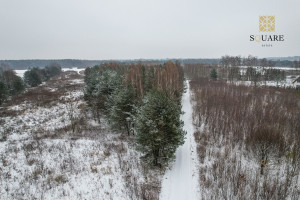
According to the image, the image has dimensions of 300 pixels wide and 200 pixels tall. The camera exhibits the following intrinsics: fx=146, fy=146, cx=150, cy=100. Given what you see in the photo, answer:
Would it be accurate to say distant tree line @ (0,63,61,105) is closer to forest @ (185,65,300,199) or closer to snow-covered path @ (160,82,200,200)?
snow-covered path @ (160,82,200,200)

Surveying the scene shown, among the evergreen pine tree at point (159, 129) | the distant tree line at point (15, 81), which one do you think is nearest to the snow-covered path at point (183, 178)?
the evergreen pine tree at point (159, 129)

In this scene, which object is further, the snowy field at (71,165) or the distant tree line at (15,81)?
the distant tree line at (15,81)

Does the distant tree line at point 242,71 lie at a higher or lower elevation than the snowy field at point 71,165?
higher

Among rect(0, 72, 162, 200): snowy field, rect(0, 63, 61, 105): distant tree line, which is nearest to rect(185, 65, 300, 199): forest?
rect(0, 72, 162, 200): snowy field

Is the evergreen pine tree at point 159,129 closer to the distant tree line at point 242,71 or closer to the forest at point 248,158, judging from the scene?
the forest at point 248,158

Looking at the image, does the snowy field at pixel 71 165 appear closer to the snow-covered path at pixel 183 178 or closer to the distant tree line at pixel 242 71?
the snow-covered path at pixel 183 178

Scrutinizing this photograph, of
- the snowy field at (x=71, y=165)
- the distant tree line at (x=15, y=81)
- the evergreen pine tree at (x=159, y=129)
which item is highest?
the distant tree line at (x=15, y=81)

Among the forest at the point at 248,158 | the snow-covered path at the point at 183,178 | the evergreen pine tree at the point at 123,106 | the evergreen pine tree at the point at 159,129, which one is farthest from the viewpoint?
the evergreen pine tree at the point at 123,106

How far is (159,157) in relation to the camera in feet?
37.2

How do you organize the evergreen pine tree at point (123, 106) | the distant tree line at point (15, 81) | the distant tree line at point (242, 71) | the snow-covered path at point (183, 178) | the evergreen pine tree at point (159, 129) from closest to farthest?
1. the snow-covered path at point (183, 178)
2. the evergreen pine tree at point (159, 129)
3. the evergreen pine tree at point (123, 106)
4. the distant tree line at point (15, 81)
5. the distant tree line at point (242, 71)

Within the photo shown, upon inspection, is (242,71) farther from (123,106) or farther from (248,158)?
(123,106)

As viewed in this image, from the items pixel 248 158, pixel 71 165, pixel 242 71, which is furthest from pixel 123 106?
pixel 242 71

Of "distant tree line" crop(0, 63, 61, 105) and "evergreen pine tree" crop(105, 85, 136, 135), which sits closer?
"evergreen pine tree" crop(105, 85, 136, 135)

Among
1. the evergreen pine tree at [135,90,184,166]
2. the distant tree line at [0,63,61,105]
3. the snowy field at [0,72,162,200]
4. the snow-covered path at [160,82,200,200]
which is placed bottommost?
the snow-covered path at [160,82,200,200]
